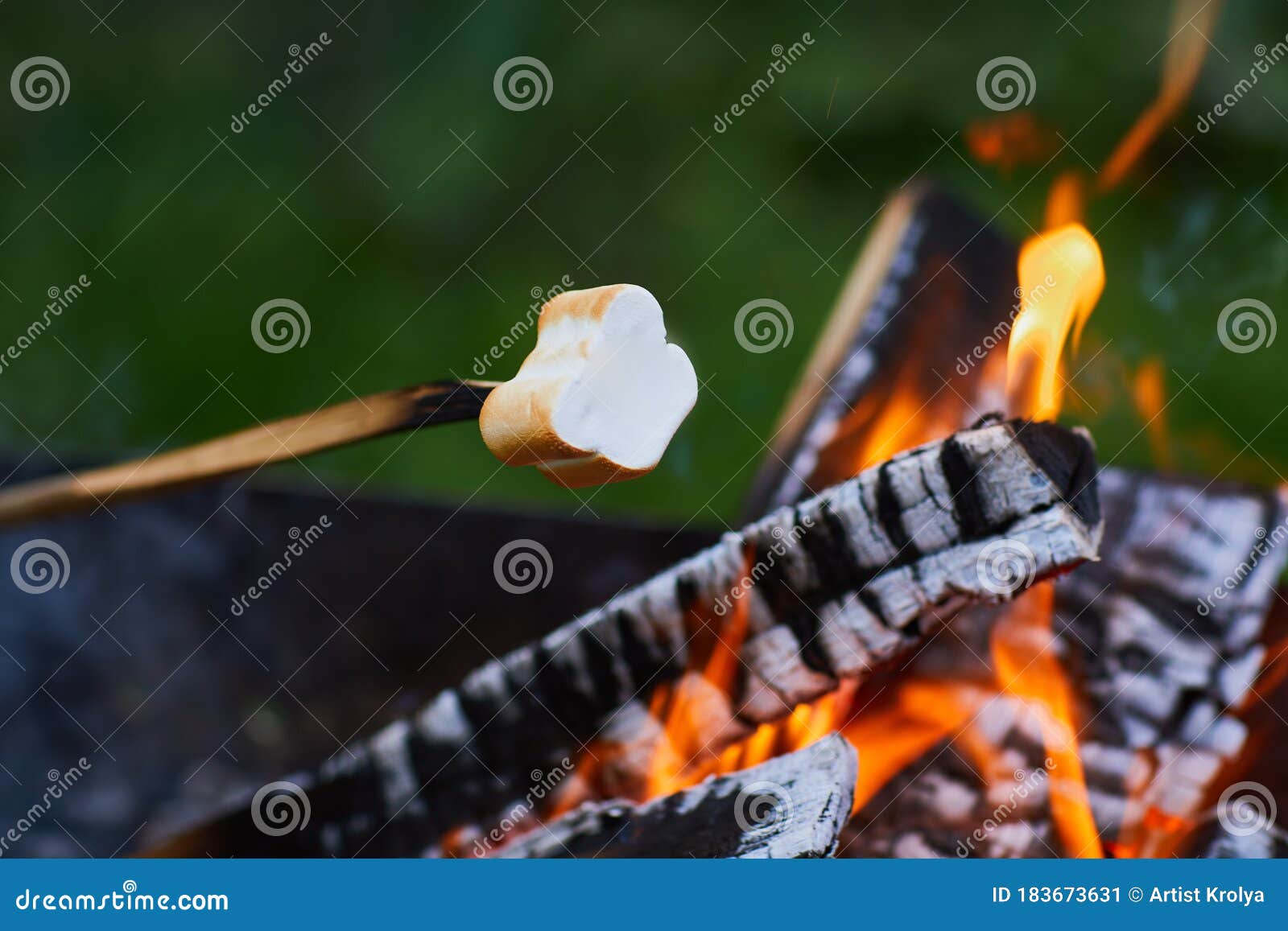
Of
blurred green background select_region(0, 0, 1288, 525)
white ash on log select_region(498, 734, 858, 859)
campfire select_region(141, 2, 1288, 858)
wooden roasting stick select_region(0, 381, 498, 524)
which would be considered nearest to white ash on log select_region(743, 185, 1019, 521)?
campfire select_region(141, 2, 1288, 858)

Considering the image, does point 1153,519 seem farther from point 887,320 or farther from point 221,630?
point 221,630

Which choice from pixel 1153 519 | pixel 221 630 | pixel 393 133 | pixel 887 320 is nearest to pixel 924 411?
pixel 887 320

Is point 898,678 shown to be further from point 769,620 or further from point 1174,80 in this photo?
point 1174,80

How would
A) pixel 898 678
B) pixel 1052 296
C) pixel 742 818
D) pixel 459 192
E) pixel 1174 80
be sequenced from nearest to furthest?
pixel 742 818 → pixel 1052 296 → pixel 898 678 → pixel 1174 80 → pixel 459 192

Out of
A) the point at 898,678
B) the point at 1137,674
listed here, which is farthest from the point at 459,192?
the point at 1137,674
